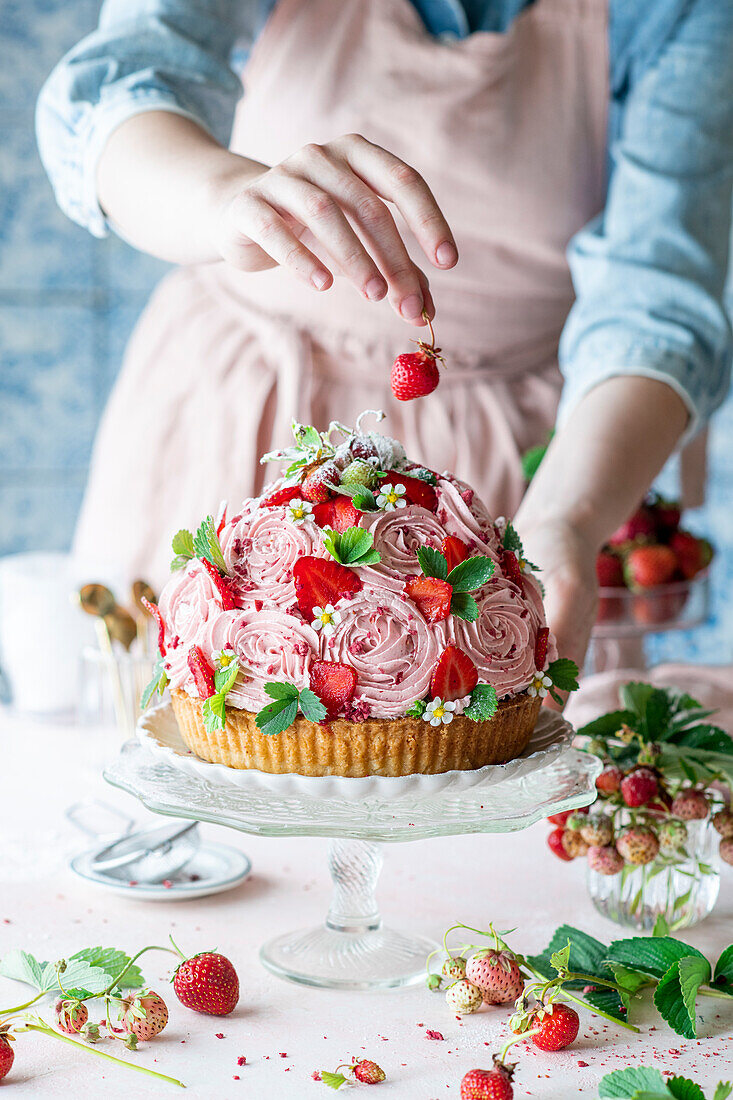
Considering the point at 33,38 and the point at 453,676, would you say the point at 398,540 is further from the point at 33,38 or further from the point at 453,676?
the point at 33,38

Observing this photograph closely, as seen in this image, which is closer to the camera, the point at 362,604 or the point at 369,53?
the point at 362,604

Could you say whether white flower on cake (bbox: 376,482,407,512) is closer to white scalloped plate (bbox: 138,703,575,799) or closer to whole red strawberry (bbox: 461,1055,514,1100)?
white scalloped plate (bbox: 138,703,575,799)

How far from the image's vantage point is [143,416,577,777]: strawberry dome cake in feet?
2.91

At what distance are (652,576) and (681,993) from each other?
1.11m

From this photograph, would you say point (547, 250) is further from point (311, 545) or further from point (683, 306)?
point (311, 545)

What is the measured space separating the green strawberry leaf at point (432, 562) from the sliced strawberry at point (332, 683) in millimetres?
95

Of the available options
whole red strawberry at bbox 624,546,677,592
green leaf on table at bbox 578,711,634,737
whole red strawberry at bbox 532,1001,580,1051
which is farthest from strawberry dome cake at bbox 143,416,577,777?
whole red strawberry at bbox 624,546,677,592

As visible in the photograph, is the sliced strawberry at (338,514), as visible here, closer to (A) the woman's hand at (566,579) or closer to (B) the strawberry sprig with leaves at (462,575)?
(B) the strawberry sprig with leaves at (462,575)

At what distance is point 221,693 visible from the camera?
2.92 feet

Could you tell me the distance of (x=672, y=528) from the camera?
201cm

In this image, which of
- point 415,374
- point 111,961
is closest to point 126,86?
point 415,374

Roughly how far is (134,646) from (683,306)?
0.81m

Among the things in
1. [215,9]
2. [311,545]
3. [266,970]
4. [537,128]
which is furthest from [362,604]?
[537,128]

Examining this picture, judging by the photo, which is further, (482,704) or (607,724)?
(607,724)
